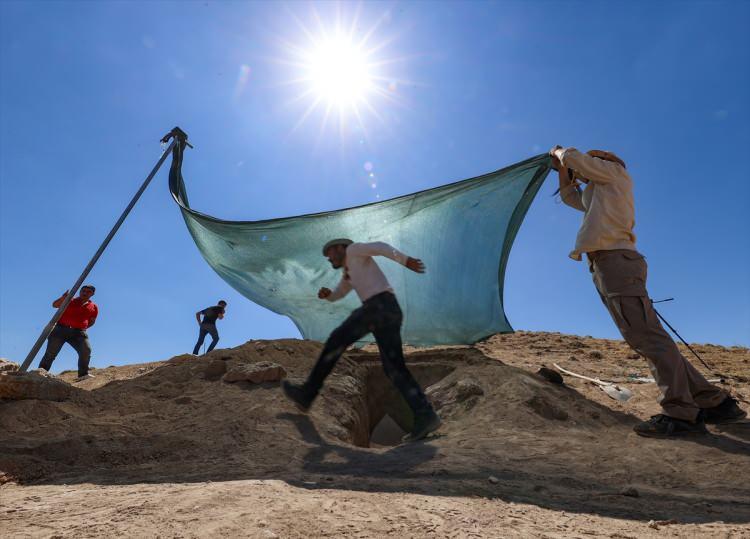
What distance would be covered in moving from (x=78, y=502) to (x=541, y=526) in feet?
5.06

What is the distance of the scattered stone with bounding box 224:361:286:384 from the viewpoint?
3.56m

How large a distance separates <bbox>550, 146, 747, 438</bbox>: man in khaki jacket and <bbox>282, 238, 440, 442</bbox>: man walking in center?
1.17 metres

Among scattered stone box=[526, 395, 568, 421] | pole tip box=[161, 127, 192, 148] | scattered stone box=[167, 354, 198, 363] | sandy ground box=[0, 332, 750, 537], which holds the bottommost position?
sandy ground box=[0, 332, 750, 537]

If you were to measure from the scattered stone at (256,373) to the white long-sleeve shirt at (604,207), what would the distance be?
7.83 feet

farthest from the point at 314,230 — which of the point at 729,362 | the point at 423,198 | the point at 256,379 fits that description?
the point at 729,362

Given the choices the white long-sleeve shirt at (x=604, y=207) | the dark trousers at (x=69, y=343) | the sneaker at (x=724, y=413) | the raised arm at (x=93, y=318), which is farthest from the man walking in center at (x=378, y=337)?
the raised arm at (x=93, y=318)

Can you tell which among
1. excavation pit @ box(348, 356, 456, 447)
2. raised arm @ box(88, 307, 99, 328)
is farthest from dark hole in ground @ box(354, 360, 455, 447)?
raised arm @ box(88, 307, 99, 328)

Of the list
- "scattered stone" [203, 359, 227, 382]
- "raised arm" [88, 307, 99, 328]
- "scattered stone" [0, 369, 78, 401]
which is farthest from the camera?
"raised arm" [88, 307, 99, 328]

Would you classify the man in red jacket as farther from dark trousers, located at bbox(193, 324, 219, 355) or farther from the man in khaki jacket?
the man in khaki jacket

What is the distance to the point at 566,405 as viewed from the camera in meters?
3.37

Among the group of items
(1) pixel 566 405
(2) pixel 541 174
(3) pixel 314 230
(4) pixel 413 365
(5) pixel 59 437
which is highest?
(2) pixel 541 174

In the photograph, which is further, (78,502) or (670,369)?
(670,369)

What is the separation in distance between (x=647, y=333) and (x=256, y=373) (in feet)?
8.99

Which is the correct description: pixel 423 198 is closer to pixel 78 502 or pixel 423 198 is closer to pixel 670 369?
pixel 670 369
